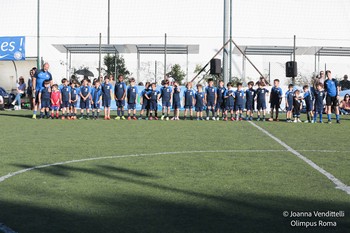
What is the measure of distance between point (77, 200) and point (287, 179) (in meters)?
2.86

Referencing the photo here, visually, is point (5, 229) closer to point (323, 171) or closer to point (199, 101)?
point (323, 171)

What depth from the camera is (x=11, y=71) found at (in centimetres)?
3497

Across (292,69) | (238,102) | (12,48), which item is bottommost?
(238,102)

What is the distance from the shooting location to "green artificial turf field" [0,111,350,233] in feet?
17.2

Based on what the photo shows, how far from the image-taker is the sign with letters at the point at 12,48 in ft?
108

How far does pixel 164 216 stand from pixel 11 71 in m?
31.2

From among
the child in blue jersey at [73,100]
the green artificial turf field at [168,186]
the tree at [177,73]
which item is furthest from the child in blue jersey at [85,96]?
the tree at [177,73]

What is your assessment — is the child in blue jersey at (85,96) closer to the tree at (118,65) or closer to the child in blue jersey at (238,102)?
the child in blue jersey at (238,102)

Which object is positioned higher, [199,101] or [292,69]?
[292,69]

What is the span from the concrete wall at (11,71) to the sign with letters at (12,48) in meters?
1.22

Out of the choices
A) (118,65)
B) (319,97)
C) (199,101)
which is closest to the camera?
(319,97)

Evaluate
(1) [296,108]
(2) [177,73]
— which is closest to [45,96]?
(1) [296,108]

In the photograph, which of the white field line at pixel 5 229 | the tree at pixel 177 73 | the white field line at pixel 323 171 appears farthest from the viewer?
the tree at pixel 177 73

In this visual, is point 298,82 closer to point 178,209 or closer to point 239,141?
point 239,141
